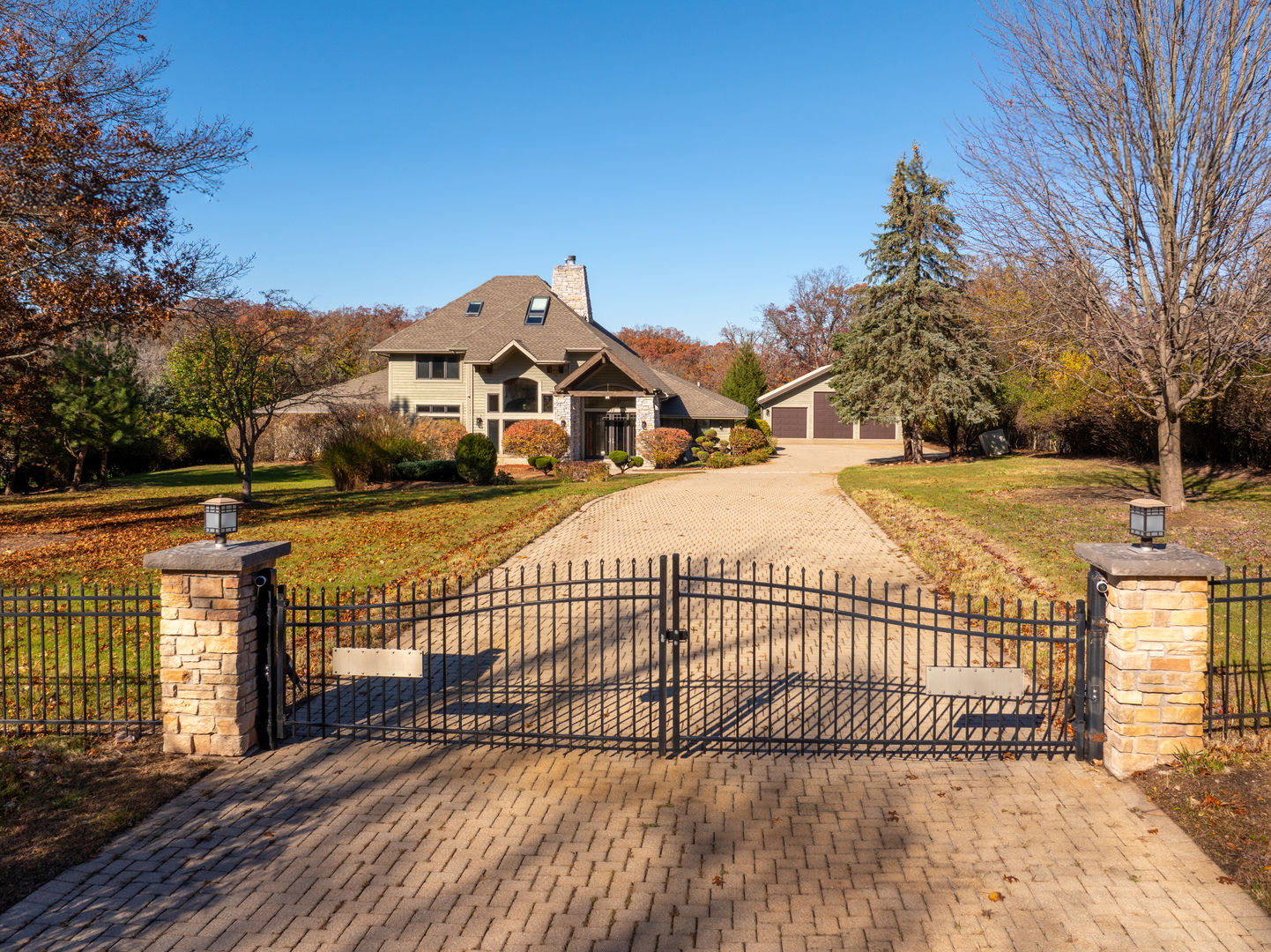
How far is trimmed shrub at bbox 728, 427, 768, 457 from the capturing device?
3319 cm

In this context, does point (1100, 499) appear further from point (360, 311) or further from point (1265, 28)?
point (360, 311)

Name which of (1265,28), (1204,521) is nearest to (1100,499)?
(1204,521)

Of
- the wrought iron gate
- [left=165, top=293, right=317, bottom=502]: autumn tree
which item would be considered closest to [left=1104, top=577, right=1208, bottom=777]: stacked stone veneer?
the wrought iron gate

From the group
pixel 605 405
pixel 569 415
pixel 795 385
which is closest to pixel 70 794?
pixel 569 415

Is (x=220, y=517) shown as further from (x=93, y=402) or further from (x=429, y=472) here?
(x=93, y=402)

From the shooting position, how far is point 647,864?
4.97 meters

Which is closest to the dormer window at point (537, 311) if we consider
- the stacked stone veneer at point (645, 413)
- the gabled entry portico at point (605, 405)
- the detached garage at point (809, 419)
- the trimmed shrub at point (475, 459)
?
the gabled entry portico at point (605, 405)

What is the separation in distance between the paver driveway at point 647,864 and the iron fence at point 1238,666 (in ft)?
4.39

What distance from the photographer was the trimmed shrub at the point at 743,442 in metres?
33.2

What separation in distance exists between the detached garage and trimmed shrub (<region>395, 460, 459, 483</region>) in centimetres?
Result: 2606

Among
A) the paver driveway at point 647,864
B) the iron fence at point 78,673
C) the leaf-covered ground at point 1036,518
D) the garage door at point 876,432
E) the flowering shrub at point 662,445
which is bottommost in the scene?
the paver driveway at point 647,864

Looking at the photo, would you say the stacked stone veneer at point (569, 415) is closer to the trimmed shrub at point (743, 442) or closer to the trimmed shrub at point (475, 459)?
the trimmed shrub at point (743, 442)

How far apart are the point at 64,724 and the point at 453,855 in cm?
414

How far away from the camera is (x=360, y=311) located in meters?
72.1
